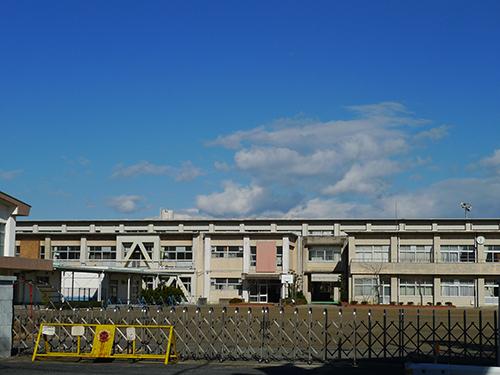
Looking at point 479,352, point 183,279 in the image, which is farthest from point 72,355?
point 183,279

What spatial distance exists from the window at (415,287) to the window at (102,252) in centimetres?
2609

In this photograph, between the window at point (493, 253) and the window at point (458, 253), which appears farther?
the window at point (458, 253)

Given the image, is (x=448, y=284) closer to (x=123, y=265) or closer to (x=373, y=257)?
(x=373, y=257)

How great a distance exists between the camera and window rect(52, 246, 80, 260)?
228 ft

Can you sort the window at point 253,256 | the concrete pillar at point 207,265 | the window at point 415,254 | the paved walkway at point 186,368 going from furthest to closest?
the window at point 253,256
the concrete pillar at point 207,265
the window at point 415,254
the paved walkway at point 186,368

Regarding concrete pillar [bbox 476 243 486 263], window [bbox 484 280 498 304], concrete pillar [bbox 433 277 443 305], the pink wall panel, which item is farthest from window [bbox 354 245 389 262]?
window [bbox 484 280 498 304]

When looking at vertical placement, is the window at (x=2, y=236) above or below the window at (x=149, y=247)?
below

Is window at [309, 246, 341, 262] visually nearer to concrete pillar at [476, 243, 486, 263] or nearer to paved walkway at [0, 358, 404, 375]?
concrete pillar at [476, 243, 486, 263]

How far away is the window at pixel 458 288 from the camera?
5838cm

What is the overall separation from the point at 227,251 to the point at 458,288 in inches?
795

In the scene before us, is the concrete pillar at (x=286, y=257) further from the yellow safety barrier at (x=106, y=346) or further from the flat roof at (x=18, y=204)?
the yellow safety barrier at (x=106, y=346)

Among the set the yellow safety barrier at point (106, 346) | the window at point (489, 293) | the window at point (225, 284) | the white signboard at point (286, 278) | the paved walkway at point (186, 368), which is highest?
the white signboard at point (286, 278)

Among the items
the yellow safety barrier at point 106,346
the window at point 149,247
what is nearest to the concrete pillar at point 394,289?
the window at point 149,247

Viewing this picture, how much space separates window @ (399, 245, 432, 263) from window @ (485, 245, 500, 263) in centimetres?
451
